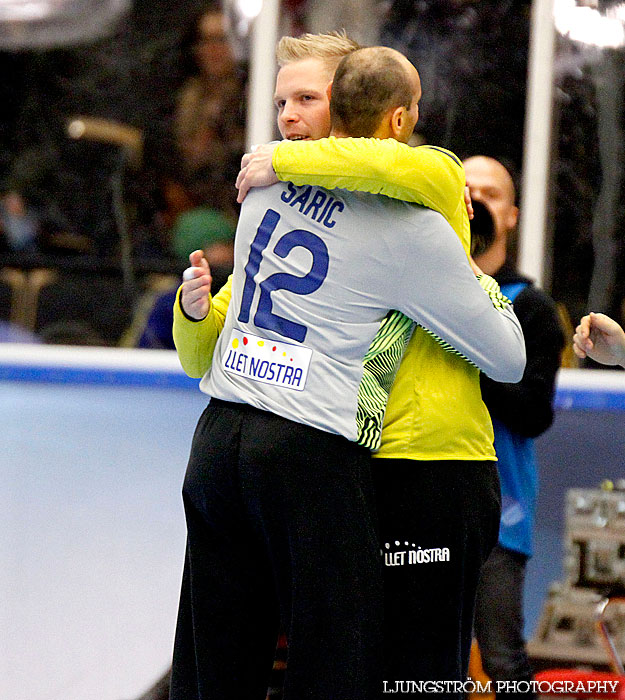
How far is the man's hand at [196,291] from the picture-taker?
1391 millimetres

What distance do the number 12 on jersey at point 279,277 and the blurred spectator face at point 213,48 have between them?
12.0ft

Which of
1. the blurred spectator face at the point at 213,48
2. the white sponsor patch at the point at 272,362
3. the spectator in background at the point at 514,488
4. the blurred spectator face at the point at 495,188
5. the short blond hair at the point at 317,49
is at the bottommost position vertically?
the spectator in background at the point at 514,488

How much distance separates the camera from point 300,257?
1.29 m

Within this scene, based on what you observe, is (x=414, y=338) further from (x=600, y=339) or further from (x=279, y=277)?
(x=600, y=339)

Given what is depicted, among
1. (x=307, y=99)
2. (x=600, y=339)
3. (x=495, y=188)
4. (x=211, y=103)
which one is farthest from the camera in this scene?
(x=211, y=103)

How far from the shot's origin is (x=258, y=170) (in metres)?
1.32

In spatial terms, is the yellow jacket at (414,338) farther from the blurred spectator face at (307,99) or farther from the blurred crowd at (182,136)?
the blurred crowd at (182,136)

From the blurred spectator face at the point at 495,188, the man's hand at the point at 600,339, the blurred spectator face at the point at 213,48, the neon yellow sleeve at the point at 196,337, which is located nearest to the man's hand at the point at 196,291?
the neon yellow sleeve at the point at 196,337

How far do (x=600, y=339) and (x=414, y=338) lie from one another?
1.21 ft

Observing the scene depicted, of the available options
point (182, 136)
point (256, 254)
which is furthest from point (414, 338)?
point (182, 136)

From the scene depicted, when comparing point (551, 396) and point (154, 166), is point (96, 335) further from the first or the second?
point (551, 396)

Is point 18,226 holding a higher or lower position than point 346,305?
lower

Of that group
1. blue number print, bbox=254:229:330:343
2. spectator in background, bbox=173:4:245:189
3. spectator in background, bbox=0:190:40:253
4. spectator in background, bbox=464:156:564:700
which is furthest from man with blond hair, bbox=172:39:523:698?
spectator in background, bbox=0:190:40:253

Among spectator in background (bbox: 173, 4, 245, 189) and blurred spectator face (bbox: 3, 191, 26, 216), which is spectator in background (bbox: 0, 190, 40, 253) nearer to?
blurred spectator face (bbox: 3, 191, 26, 216)
